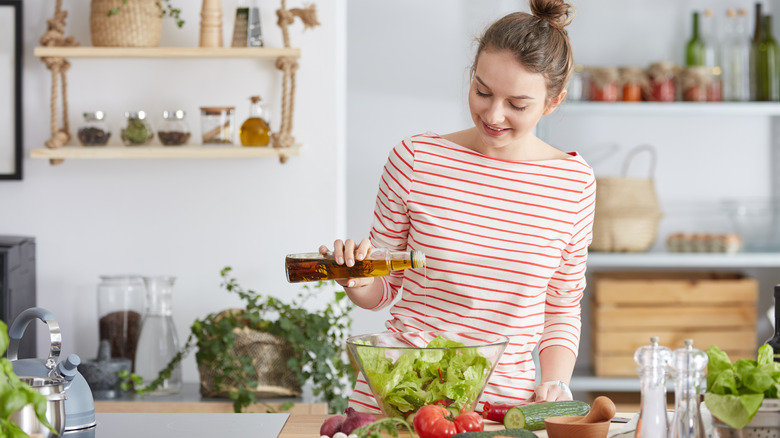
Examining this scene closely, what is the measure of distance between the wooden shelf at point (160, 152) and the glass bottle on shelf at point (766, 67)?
6.55 feet

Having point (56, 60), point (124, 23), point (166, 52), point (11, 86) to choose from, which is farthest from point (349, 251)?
point (11, 86)

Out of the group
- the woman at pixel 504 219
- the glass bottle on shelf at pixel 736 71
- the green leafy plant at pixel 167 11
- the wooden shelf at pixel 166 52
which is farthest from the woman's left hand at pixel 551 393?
the glass bottle on shelf at pixel 736 71

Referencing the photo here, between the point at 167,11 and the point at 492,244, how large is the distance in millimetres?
1742

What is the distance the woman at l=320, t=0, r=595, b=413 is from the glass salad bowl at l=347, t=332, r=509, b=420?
0.24 m

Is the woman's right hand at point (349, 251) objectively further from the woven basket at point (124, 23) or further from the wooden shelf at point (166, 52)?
the woven basket at point (124, 23)

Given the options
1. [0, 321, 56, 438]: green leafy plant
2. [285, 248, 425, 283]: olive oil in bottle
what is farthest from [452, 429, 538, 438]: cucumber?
[0, 321, 56, 438]: green leafy plant

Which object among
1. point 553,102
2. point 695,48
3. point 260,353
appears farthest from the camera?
point 695,48

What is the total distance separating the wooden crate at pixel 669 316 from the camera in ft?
Result: 11.4

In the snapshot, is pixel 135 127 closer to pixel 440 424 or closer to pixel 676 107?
pixel 440 424

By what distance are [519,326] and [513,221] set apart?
19 centimetres

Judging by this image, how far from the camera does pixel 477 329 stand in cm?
154

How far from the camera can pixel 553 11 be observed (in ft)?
5.09

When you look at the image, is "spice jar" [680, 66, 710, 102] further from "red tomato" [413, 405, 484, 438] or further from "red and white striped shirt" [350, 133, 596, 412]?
"red tomato" [413, 405, 484, 438]

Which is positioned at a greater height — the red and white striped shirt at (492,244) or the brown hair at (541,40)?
the brown hair at (541,40)
